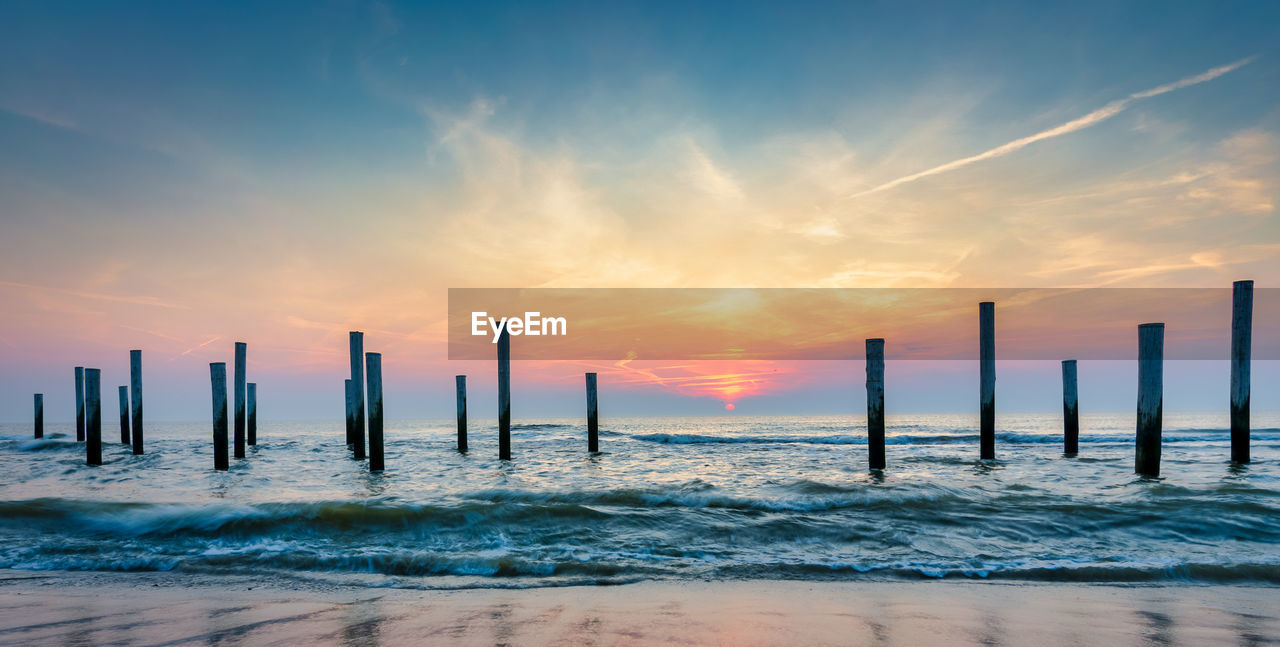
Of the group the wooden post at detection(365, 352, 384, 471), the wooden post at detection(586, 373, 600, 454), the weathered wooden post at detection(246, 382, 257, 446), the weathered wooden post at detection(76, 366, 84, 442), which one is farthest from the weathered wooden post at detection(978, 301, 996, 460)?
the weathered wooden post at detection(76, 366, 84, 442)

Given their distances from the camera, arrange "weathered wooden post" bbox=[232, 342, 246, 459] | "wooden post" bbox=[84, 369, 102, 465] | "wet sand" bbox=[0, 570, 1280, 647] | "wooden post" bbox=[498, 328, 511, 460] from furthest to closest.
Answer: "wooden post" bbox=[84, 369, 102, 465] < "weathered wooden post" bbox=[232, 342, 246, 459] < "wooden post" bbox=[498, 328, 511, 460] < "wet sand" bbox=[0, 570, 1280, 647]

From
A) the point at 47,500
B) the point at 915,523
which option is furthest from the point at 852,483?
the point at 47,500

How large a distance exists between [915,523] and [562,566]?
4606mm

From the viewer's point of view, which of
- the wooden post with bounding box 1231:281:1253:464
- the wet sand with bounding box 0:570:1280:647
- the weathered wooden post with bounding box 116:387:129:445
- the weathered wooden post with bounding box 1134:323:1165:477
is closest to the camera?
the wet sand with bounding box 0:570:1280:647

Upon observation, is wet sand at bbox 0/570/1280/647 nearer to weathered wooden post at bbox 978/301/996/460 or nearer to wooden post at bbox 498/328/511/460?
weathered wooden post at bbox 978/301/996/460

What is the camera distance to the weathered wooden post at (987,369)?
14.7 meters

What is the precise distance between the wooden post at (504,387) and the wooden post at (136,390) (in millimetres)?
11448

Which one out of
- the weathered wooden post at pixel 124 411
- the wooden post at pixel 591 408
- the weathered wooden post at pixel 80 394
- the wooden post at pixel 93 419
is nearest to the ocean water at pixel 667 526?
the wooden post at pixel 93 419

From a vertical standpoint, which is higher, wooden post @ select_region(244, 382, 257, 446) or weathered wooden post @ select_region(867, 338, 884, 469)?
weathered wooden post @ select_region(867, 338, 884, 469)

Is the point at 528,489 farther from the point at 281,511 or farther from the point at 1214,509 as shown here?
the point at 1214,509

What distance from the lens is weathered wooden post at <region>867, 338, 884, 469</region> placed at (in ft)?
42.6

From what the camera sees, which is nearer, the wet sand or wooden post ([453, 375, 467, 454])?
the wet sand

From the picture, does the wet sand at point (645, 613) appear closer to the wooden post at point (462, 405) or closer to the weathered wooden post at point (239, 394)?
the weathered wooden post at point (239, 394)

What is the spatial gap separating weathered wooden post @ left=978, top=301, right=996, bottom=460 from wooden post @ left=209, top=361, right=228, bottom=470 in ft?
59.4
